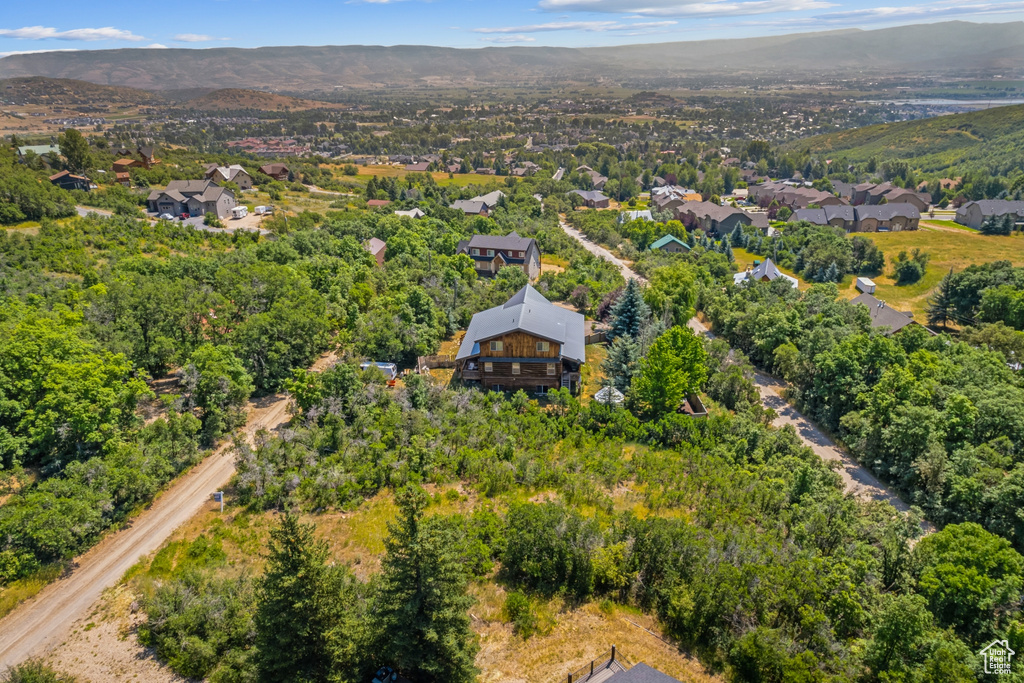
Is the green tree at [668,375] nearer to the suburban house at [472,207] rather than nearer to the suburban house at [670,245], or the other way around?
the suburban house at [670,245]

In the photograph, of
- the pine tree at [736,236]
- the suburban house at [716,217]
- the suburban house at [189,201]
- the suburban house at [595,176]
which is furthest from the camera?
the suburban house at [595,176]

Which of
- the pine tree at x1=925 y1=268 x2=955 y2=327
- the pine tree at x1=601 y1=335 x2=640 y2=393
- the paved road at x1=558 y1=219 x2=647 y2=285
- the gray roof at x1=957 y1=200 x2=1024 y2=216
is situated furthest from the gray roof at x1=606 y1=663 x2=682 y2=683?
the gray roof at x1=957 y1=200 x2=1024 y2=216

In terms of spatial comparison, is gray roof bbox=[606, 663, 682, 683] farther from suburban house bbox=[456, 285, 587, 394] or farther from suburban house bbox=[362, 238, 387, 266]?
suburban house bbox=[362, 238, 387, 266]

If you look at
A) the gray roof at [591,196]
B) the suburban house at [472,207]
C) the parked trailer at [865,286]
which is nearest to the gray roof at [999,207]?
the parked trailer at [865,286]

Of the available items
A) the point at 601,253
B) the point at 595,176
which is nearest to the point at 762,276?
the point at 601,253

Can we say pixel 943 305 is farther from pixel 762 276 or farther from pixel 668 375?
pixel 668 375

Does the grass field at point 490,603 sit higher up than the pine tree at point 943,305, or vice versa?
the grass field at point 490,603
